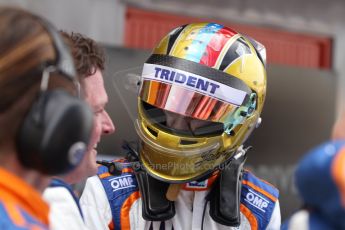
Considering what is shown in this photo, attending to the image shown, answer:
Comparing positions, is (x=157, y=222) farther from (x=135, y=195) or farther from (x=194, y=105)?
(x=194, y=105)

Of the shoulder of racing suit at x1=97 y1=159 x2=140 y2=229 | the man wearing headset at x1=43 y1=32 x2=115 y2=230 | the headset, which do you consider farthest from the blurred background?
the headset

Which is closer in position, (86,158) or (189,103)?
(86,158)

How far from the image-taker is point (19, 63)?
816 millimetres

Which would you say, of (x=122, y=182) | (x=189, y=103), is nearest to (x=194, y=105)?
(x=189, y=103)

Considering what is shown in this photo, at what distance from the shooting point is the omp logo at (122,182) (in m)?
1.45

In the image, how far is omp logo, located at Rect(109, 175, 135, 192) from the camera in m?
1.45

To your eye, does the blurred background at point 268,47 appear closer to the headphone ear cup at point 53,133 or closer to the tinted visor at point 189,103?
the tinted visor at point 189,103

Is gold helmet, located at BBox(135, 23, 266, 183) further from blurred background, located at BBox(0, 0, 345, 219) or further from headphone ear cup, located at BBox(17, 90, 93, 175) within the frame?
blurred background, located at BBox(0, 0, 345, 219)

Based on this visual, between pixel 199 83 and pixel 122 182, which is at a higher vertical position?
pixel 199 83

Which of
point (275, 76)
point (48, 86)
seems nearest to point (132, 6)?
point (275, 76)

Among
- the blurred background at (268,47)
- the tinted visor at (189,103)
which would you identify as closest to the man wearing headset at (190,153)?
the tinted visor at (189,103)

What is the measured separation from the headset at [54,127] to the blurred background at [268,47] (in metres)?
2.17

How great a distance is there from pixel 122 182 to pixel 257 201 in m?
0.34

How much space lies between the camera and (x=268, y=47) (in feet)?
13.2
